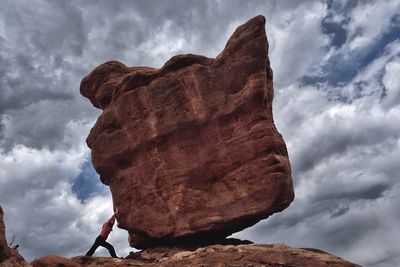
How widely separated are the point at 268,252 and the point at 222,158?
651cm

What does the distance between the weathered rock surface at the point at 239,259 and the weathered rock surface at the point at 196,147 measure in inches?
104

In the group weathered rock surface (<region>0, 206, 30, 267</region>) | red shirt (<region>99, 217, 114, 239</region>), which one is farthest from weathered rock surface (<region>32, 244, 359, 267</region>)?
weathered rock surface (<region>0, 206, 30, 267</region>)

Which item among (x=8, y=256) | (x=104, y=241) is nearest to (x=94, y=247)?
(x=104, y=241)

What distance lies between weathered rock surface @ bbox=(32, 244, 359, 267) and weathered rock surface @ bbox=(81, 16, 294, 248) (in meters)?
2.63

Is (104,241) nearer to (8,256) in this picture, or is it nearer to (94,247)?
(94,247)

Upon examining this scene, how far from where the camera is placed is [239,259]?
21.5 m

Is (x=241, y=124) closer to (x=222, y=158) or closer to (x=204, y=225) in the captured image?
Answer: (x=222, y=158)

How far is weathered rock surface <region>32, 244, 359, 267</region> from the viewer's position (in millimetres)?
21109

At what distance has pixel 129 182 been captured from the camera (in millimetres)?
28641

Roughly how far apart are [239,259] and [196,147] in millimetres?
7874

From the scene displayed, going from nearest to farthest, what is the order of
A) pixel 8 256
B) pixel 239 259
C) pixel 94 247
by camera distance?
pixel 8 256 → pixel 239 259 → pixel 94 247

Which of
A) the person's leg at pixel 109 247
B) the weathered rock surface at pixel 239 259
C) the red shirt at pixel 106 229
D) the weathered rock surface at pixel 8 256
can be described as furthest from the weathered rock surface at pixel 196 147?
the weathered rock surface at pixel 8 256

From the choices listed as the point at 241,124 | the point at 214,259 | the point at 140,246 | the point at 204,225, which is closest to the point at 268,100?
the point at 241,124

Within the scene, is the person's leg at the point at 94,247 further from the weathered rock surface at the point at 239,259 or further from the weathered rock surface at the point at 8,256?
the weathered rock surface at the point at 8,256
